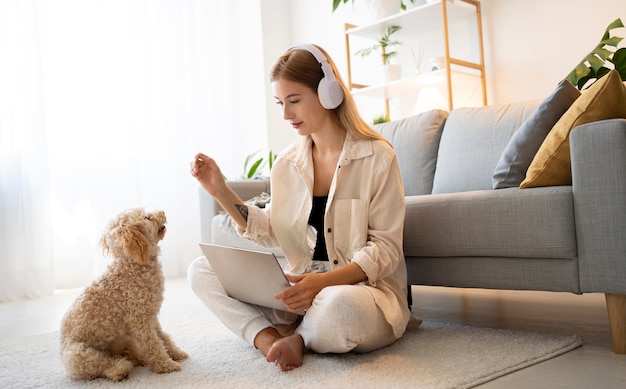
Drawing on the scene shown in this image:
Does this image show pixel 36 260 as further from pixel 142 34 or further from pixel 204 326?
pixel 204 326

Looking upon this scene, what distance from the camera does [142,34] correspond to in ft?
14.4

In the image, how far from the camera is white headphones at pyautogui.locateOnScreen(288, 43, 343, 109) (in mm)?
1699

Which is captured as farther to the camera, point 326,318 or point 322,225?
point 322,225

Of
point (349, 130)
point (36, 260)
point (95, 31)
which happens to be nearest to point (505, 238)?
point (349, 130)

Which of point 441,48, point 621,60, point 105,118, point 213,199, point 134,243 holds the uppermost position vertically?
point 441,48

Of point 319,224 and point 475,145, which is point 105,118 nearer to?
point 475,145

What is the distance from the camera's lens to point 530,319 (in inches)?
82.4

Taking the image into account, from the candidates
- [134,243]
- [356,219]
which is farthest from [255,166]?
[134,243]

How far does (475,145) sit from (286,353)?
1408 millimetres

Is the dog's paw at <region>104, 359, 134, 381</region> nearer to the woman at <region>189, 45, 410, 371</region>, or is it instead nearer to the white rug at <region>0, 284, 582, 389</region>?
the white rug at <region>0, 284, 582, 389</region>

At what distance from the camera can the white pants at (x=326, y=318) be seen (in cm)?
149

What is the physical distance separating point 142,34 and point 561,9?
109 inches

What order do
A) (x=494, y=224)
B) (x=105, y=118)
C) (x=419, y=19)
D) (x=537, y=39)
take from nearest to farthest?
(x=494, y=224) < (x=537, y=39) < (x=419, y=19) < (x=105, y=118)

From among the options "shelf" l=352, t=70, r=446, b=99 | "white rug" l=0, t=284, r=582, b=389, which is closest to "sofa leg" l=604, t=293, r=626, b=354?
"white rug" l=0, t=284, r=582, b=389
